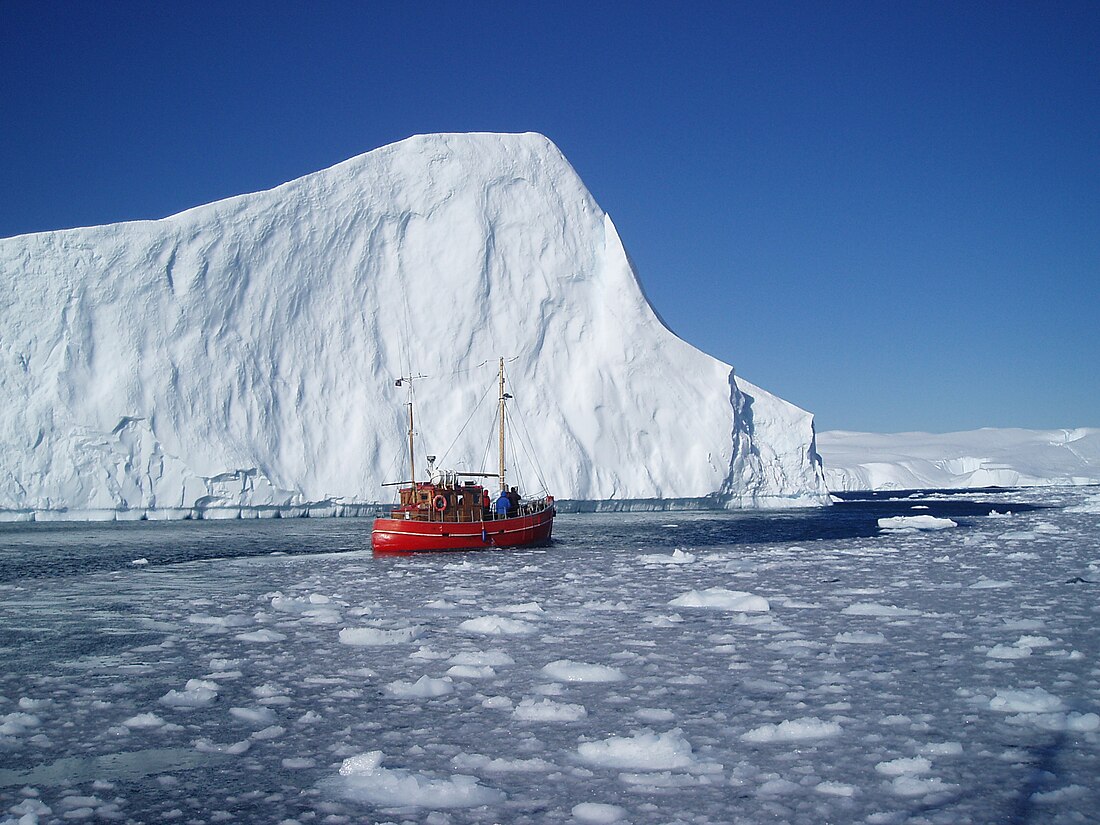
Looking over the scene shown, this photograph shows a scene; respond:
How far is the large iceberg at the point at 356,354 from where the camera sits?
28875 millimetres

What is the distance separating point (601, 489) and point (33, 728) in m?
28.7

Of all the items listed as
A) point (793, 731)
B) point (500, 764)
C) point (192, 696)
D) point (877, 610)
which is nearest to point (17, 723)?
point (192, 696)

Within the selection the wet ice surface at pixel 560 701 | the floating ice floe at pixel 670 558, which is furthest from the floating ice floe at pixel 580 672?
the floating ice floe at pixel 670 558

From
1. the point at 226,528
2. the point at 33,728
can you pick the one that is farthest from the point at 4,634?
the point at 226,528

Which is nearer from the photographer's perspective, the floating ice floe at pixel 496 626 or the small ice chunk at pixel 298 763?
the small ice chunk at pixel 298 763

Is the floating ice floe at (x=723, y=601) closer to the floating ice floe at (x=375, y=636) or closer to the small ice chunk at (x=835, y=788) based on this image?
the floating ice floe at (x=375, y=636)

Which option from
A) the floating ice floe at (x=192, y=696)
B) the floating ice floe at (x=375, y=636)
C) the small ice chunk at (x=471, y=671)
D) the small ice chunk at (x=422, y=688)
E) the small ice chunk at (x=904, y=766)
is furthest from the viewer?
the floating ice floe at (x=375, y=636)

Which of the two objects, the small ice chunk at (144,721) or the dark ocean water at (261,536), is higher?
the dark ocean water at (261,536)

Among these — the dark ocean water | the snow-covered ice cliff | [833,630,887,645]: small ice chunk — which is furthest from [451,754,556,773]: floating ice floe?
the snow-covered ice cliff

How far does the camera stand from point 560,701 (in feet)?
18.4

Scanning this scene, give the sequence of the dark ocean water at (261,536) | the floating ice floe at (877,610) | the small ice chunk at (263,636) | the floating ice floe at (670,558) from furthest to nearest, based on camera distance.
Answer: the dark ocean water at (261,536), the floating ice floe at (670,558), the floating ice floe at (877,610), the small ice chunk at (263,636)

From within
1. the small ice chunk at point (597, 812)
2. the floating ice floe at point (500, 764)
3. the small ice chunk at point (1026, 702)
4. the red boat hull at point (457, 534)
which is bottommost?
the small ice chunk at point (597, 812)

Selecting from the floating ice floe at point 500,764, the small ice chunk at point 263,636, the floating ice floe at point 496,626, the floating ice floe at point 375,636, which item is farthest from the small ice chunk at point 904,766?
the small ice chunk at point 263,636

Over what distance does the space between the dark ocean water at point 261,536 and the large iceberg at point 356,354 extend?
6.53 ft
